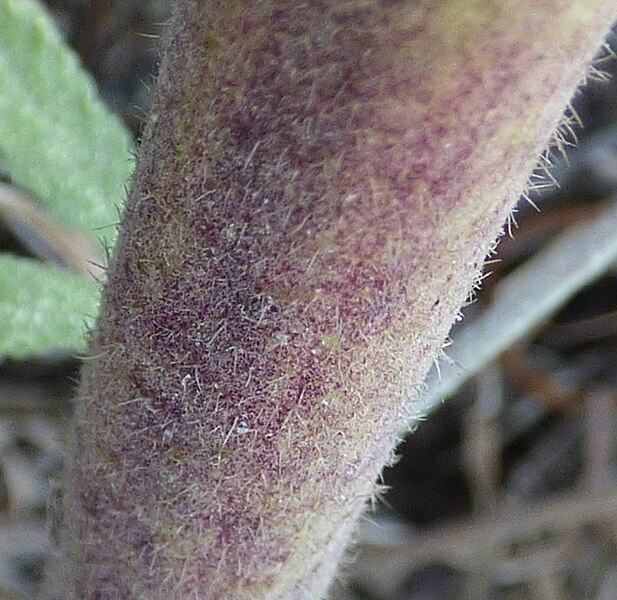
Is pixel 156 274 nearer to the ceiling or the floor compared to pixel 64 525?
nearer to the ceiling

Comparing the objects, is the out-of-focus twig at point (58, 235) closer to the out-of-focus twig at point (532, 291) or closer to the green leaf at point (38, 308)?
the green leaf at point (38, 308)

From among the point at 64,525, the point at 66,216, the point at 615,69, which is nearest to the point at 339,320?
the point at 64,525

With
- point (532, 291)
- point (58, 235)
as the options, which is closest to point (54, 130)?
point (58, 235)

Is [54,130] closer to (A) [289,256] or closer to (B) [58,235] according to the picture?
(B) [58,235]

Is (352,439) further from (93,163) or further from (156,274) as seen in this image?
(93,163)

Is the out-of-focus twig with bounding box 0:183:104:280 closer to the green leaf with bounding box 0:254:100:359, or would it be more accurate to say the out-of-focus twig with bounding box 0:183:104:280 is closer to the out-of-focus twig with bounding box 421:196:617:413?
the green leaf with bounding box 0:254:100:359

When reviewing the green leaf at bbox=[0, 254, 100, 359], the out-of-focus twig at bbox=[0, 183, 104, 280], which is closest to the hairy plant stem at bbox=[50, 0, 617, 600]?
the green leaf at bbox=[0, 254, 100, 359]

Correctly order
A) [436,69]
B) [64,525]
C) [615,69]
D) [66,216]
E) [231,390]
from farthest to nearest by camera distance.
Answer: [615,69], [66,216], [64,525], [231,390], [436,69]
